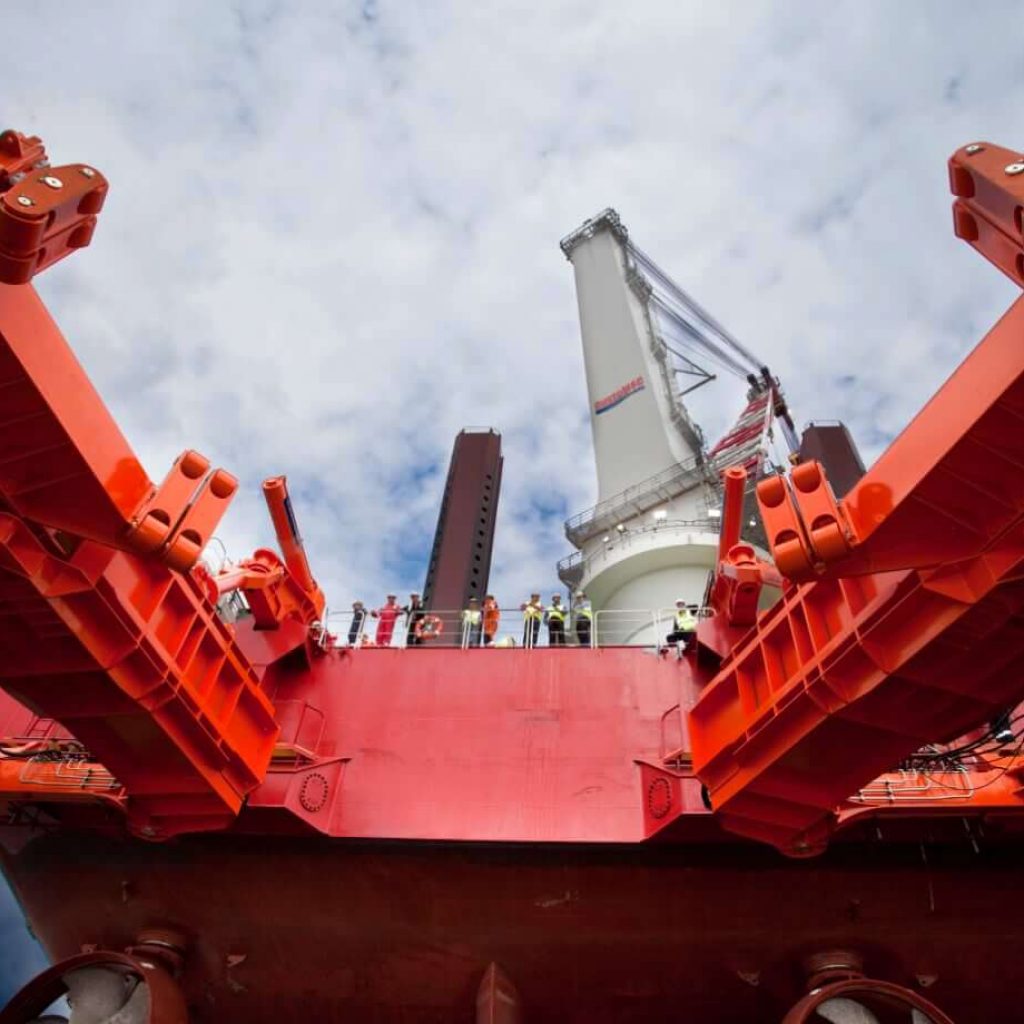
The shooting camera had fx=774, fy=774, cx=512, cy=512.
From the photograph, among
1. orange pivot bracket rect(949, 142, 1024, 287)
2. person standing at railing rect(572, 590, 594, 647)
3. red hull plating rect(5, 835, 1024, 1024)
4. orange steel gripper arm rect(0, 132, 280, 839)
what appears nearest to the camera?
orange pivot bracket rect(949, 142, 1024, 287)

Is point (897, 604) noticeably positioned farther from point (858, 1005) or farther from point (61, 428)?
point (61, 428)

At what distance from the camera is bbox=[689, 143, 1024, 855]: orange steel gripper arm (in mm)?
4016

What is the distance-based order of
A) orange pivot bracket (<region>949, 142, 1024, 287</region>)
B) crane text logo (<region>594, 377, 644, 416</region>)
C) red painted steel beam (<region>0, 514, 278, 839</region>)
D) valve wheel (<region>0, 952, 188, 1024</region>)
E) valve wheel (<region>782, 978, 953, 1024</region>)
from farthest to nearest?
crane text logo (<region>594, 377, 644, 416</region>), valve wheel (<region>0, 952, 188, 1024</region>), valve wheel (<region>782, 978, 953, 1024</region>), red painted steel beam (<region>0, 514, 278, 839</region>), orange pivot bracket (<region>949, 142, 1024, 287</region>)

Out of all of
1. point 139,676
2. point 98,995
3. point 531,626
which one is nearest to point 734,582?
point 531,626

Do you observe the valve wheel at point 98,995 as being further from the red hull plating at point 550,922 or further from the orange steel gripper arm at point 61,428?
the orange steel gripper arm at point 61,428

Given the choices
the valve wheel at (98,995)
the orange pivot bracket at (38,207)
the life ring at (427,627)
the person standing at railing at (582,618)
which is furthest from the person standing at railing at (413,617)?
the orange pivot bracket at (38,207)

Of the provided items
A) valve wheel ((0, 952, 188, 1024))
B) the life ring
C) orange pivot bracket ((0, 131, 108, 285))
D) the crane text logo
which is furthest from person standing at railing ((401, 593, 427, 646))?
the crane text logo

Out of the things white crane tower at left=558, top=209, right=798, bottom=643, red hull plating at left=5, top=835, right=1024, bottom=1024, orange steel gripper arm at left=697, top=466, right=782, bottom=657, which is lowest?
red hull plating at left=5, top=835, right=1024, bottom=1024

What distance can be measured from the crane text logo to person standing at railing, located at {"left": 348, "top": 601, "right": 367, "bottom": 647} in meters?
12.5

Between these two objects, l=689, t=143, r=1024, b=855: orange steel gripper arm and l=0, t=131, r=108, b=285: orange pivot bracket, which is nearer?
l=0, t=131, r=108, b=285: orange pivot bracket

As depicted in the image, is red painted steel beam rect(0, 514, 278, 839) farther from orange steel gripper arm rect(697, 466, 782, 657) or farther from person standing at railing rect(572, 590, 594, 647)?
orange steel gripper arm rect(697, 466, 782, 657)

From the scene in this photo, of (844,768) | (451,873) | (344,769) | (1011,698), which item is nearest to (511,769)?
(451,873)

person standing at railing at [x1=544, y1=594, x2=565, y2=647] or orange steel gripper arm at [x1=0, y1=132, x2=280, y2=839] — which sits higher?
person standing at railing at [x1=544, y1=594, x2=565, y2=647]

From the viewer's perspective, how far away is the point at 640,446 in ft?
67.7
